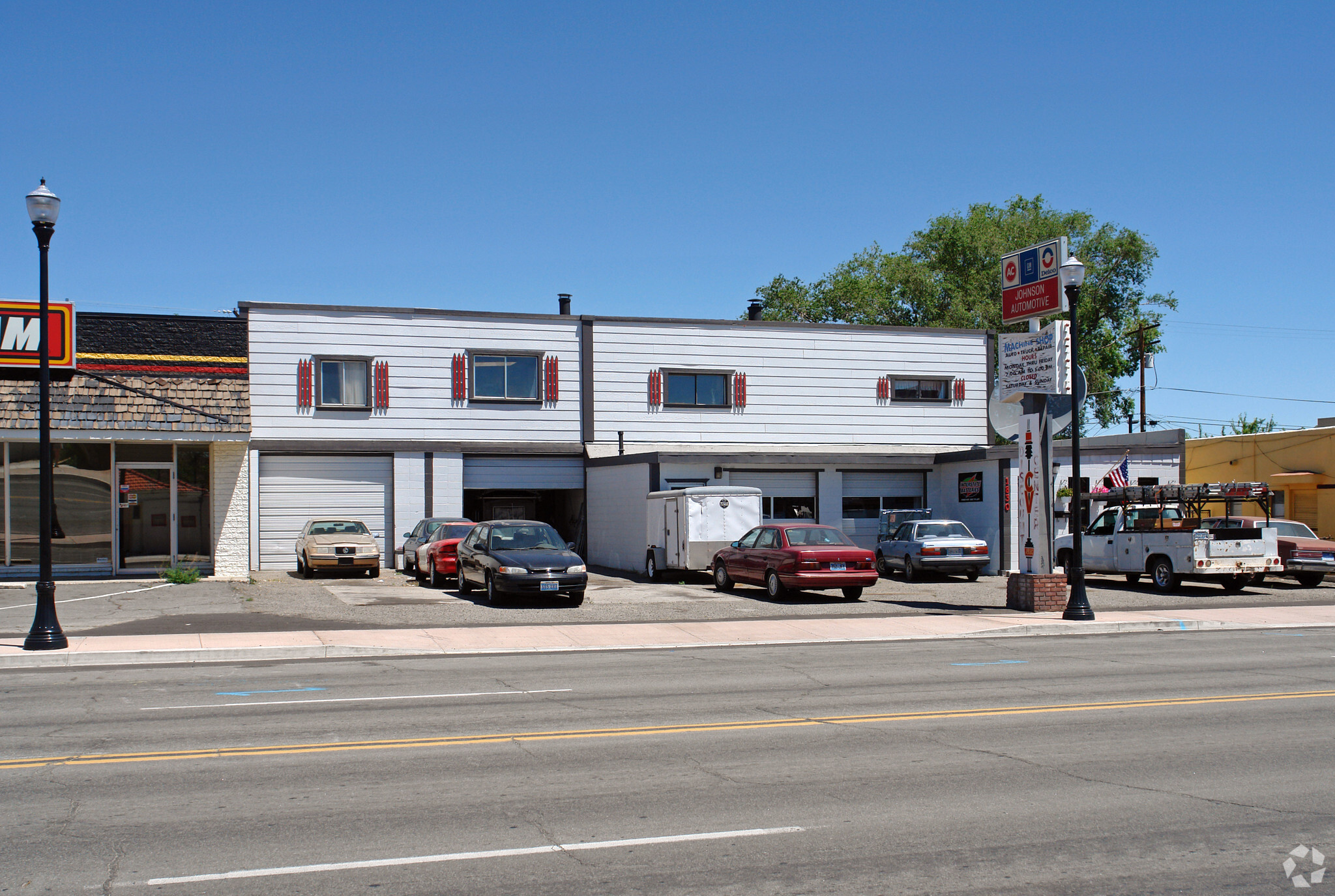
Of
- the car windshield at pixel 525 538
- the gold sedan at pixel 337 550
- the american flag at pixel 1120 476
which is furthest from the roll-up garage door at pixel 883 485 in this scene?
the gold sedan at pixel 337 550

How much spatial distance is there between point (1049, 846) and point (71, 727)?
26.6 ft

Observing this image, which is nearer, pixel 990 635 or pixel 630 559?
pixel 990 635

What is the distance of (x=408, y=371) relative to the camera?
1191 inches

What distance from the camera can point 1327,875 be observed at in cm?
562

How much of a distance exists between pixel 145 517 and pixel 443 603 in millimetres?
9300

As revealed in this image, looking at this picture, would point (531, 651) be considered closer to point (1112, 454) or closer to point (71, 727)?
point (71, 727)

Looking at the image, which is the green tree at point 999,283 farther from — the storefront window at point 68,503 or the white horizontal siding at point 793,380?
the storefront window at point 68,503

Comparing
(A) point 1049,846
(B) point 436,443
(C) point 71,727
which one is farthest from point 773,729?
(B) point 436,443

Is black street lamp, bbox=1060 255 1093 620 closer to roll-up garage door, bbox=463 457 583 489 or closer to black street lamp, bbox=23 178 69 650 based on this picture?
black street lamp, bbox=23 178 69 650

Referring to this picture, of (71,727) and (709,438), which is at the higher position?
(709,438)

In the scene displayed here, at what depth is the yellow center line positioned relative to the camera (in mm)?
8359

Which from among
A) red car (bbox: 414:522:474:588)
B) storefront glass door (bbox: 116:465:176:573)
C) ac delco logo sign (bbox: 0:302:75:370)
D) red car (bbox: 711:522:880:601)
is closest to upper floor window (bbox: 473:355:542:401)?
red car (bbox: 414:522:474:588)

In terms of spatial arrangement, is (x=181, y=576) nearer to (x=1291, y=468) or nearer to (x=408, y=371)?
(x=408, y=371)

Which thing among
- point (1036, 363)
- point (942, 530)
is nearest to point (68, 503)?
point (942, 530)
